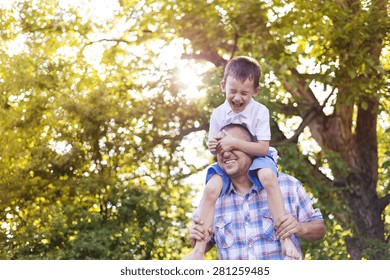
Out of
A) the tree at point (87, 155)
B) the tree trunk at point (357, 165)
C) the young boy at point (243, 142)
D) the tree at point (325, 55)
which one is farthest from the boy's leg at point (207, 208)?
the tree trunk at point (357, 165)

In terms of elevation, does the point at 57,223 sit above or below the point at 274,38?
below

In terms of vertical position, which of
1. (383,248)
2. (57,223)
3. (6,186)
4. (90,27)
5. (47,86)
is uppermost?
(90,27)

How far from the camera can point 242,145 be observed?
4.14 metres

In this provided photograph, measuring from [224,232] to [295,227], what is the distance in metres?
0.40

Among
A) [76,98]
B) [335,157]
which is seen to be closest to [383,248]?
[335,157]

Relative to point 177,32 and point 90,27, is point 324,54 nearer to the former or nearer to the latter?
point 177,32

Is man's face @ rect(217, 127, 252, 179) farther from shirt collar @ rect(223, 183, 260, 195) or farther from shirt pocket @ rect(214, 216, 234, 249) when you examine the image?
shirt pocket @ rect(214, 216, 234, 249)

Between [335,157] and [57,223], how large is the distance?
480 centimetres

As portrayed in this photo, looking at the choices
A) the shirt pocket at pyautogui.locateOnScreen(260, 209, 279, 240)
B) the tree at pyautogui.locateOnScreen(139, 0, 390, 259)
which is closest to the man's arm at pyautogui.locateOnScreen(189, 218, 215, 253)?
the shirt pocket at pyautogui.locateOnScreen(260, 209, 279, 240)

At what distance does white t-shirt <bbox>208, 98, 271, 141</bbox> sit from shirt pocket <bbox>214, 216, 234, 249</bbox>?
501 millimetres

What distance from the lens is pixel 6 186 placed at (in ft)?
41.6

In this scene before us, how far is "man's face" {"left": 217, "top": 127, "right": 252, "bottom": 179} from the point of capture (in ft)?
13.5
